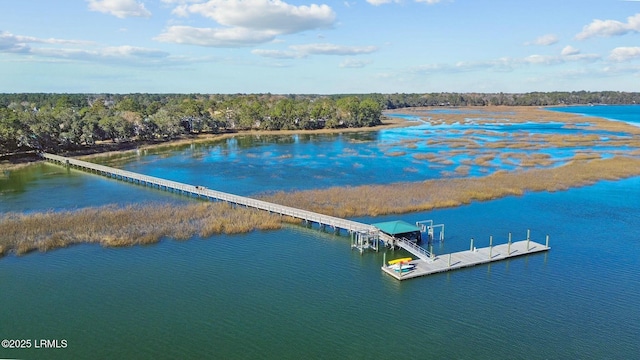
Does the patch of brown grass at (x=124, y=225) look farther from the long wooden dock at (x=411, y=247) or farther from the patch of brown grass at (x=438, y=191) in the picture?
the patch of brown grass at (x=438, y=191)

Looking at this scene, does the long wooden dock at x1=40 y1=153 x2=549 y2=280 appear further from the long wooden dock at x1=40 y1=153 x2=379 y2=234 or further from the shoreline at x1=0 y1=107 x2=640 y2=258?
the shoreline at x1=0 y1=107 x2=640 y2=258

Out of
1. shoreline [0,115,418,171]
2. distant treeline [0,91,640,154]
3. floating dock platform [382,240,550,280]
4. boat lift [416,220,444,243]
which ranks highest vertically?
distant treeline [0,91,640,154]

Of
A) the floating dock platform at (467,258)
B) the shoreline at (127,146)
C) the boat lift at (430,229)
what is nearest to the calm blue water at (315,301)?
the floating dock platform at (467,258)

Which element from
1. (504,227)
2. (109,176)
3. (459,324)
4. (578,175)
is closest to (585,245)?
(504,227)

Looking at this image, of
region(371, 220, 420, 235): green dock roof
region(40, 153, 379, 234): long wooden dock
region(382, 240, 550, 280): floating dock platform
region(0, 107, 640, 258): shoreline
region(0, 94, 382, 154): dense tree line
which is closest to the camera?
region(382, 240, 550, 280): floating dock platform

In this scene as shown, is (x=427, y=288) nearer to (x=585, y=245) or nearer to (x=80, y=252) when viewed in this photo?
(x=585, y=245)

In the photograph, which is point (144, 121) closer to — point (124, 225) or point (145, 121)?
point (145, 121)

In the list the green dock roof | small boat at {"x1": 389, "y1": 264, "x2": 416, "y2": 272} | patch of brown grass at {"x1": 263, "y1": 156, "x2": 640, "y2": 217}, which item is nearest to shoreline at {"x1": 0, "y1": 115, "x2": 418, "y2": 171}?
patch of brown grass at {"x1": 263, "y1": 156, "x2": 640, "y2": 217}
